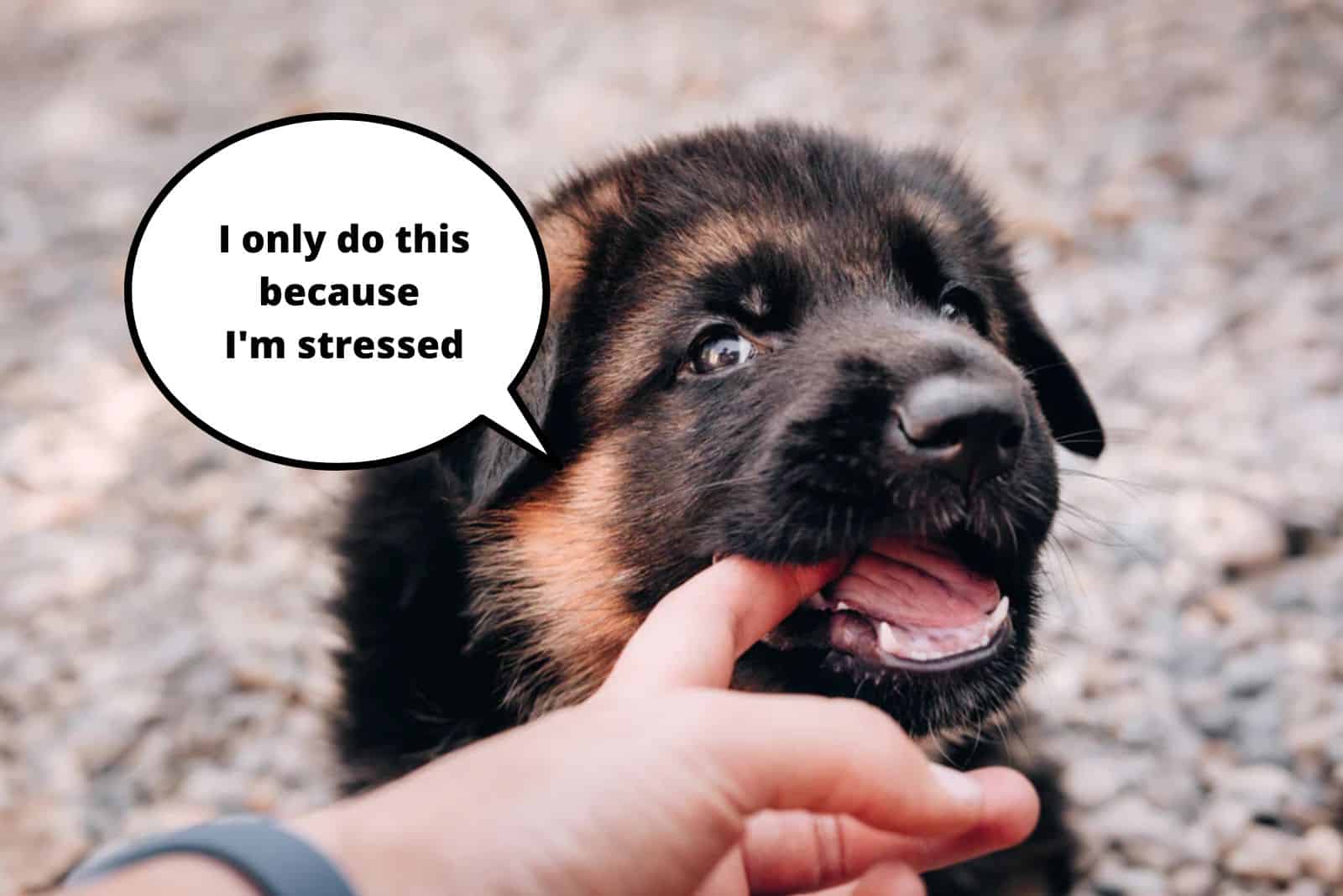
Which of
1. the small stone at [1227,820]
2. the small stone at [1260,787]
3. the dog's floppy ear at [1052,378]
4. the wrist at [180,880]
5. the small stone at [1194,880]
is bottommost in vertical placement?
the small stone at [1194,880]

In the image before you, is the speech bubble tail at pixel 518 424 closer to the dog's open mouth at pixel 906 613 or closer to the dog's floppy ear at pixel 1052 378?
the dog's open mouth at pixel 906 613

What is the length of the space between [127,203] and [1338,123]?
650cm

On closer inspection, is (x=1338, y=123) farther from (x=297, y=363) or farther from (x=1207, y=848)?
(x=297, y=363)

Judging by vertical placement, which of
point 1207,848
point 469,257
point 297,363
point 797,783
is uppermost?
point 469,257

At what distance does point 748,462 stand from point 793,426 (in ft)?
0.48

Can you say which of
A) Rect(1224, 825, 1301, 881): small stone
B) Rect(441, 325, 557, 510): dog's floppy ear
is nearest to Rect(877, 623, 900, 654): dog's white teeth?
Rect(441, 325, 557, 510): dog's floppy ear

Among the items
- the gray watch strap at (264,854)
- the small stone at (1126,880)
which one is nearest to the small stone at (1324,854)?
the small stone at (1126,880)

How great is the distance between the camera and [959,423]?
2131mm

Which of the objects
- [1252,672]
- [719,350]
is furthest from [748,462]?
[1252,672]

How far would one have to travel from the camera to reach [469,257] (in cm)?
338

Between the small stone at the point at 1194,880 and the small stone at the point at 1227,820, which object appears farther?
the small stone at the point at 1227,820

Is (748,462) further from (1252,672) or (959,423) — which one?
(1252,672)

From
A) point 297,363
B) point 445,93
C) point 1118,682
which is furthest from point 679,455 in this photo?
point 445,93

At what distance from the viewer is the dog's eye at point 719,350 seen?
8.76 feet
